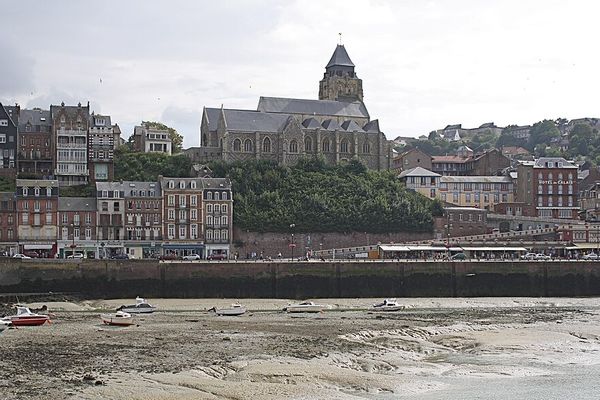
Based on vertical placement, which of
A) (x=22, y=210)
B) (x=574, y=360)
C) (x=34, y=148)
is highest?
(x=34, y=148)

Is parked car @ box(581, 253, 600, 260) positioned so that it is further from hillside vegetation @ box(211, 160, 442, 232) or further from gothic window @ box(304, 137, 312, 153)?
gothic window @ box(304, 137, 312, 153)

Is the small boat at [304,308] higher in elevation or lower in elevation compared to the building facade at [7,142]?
lower

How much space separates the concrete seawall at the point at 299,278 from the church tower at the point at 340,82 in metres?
65.5

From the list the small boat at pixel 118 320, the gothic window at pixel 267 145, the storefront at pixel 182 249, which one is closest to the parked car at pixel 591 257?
the storefront at pixel 182 249

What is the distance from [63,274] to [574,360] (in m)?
39.3

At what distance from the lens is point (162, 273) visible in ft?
217

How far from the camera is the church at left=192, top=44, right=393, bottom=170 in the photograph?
354 ft

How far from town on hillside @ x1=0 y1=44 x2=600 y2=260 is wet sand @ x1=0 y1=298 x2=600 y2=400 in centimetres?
2997

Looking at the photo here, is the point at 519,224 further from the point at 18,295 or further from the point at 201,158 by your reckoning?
the point at 18,295

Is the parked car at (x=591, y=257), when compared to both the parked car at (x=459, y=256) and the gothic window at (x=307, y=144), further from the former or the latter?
the gothic window at (x=307, y=144)

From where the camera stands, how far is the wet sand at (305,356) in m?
31.3

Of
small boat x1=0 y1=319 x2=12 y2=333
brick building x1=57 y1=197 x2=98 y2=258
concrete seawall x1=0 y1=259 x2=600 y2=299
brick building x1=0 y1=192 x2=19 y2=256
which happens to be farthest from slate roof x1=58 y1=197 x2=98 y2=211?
small boat x1=0 y1=319 x2=12 y2=333

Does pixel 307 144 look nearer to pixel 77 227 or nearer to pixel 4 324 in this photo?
pixel 77 227

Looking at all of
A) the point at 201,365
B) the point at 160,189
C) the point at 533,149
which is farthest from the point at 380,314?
the point at 533,149
